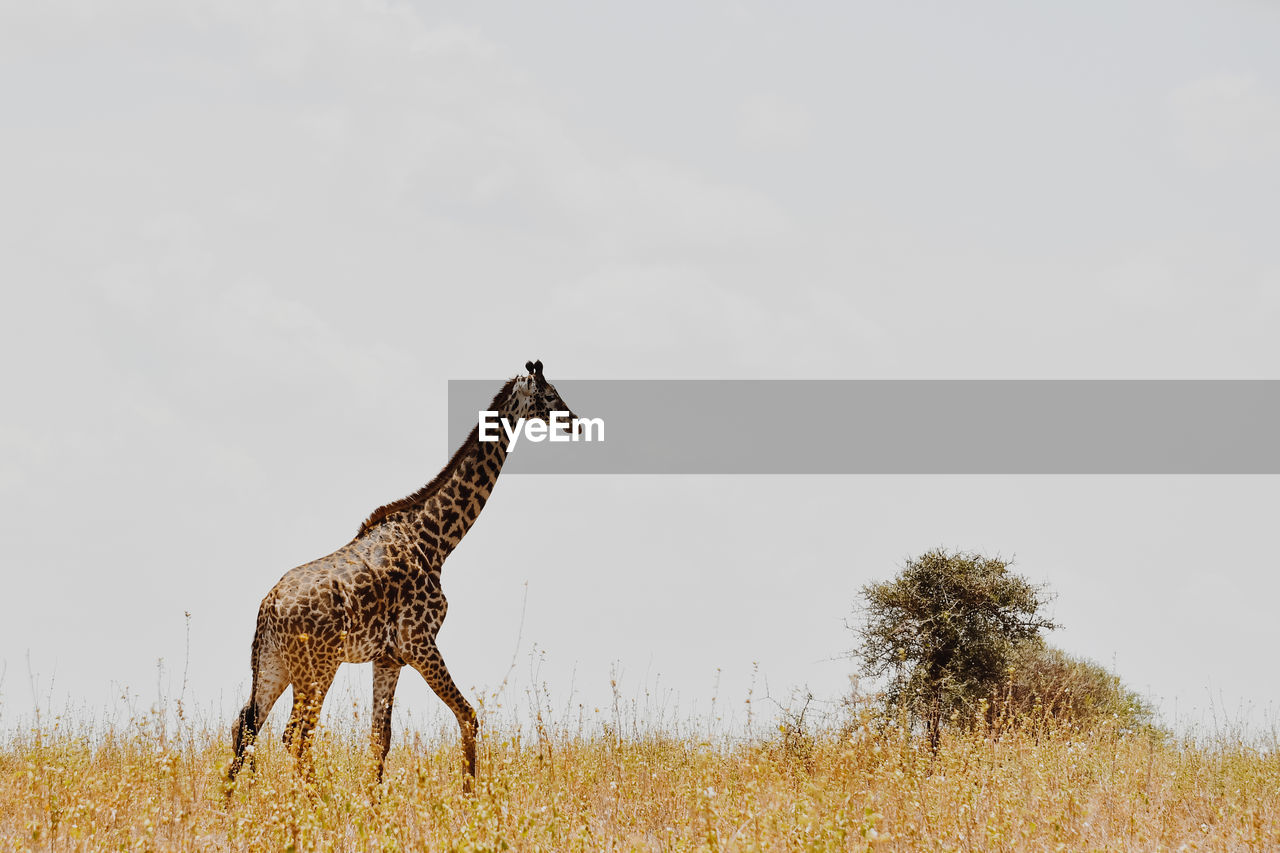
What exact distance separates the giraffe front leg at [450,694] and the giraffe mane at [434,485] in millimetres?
1801

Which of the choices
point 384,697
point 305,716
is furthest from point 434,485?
point 305,716

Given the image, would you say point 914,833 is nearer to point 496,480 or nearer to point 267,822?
point 267,822

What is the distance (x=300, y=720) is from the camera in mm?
9961

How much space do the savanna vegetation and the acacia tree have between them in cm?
4

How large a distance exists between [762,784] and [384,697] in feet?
15.6

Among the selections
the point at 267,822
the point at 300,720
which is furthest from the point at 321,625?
the point at 267,822

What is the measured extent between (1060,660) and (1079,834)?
17.2m

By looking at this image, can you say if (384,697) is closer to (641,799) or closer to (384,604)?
(384,604)

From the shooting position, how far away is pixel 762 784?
33.2 ft

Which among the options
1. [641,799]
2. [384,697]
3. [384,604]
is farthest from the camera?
[384,697]

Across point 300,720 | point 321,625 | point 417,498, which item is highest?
point 417,498

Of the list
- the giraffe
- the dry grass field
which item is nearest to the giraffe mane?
the giraffe

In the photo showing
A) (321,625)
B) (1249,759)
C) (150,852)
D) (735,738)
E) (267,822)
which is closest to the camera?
(150,852)

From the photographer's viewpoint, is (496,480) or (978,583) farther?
(978,583)
